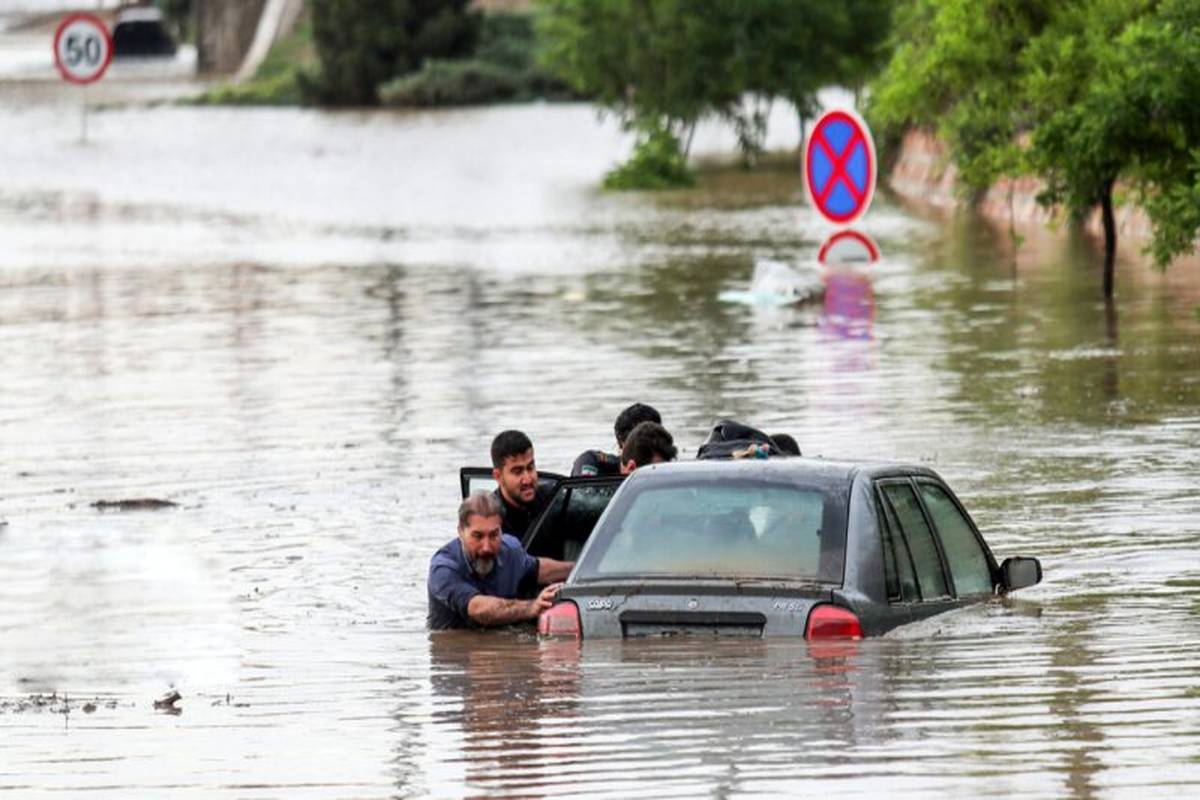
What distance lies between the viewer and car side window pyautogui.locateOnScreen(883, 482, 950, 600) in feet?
41.1

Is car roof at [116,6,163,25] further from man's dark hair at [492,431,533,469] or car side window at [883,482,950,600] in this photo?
car side window at [883,482,950,600]

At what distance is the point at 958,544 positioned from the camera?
1348 centimetres

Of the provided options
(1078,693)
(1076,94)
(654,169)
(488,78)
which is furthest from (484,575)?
(488,78)

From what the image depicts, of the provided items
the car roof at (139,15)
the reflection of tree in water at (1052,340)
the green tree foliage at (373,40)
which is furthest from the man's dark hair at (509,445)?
the car roof at (139,15)

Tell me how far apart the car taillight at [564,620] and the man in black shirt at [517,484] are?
2.07m

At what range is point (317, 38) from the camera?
146 metres

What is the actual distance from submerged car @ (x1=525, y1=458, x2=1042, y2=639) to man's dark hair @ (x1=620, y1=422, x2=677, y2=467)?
1666mm

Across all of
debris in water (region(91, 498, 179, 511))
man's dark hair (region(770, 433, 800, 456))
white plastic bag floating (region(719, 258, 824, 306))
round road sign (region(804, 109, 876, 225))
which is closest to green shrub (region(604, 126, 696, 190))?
white plastic bag floating (region(719, 258, 824, 306))

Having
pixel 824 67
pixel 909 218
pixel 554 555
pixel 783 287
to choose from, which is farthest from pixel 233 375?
pixel 824 67

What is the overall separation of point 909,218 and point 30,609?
44353 millimetres

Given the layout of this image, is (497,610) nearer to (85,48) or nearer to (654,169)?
(654,169)

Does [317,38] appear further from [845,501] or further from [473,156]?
[845,501]

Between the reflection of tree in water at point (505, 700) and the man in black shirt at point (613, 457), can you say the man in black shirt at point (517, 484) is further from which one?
the reflection of tree in water at point (505, 700)

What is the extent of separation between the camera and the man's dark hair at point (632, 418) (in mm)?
15212
